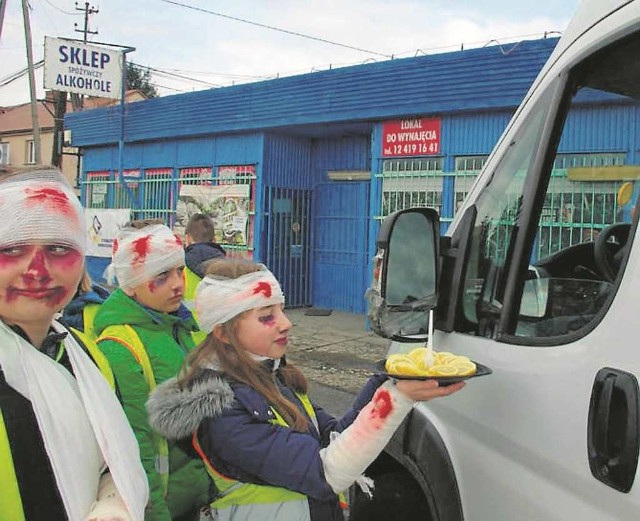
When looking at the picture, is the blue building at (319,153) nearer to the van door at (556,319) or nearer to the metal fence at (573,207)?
the metal fence at (573,207)

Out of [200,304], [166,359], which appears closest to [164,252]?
[166,359]

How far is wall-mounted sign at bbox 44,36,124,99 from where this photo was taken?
46.2ft

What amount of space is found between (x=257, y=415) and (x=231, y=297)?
0.37 metres

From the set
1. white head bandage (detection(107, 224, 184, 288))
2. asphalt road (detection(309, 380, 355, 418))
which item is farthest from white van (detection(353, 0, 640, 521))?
asphalt road (detection(309, 380, 355, 418))

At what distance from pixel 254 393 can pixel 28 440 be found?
645 millimetres

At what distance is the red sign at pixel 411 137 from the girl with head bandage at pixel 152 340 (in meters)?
6.58

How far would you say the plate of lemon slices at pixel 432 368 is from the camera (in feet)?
4.53

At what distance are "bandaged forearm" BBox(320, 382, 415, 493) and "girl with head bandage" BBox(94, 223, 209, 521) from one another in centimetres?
59

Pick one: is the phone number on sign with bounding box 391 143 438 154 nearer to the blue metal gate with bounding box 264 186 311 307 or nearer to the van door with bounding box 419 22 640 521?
the blue metal gate with bounding box 264 186 311 307

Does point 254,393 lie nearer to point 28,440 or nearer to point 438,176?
point 28,440

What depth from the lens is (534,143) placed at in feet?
5.44

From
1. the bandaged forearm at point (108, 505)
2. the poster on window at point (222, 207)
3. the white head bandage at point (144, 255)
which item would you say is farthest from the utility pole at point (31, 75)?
the bandaged forearm at point (108, 505)

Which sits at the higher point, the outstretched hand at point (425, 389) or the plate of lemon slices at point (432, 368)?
the plate of lemon slices at point (432, 368)

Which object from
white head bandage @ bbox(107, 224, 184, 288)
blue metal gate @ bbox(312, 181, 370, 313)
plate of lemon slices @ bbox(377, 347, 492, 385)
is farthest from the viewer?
blue metal gate @ bbox(312, 181, 370, 313)
